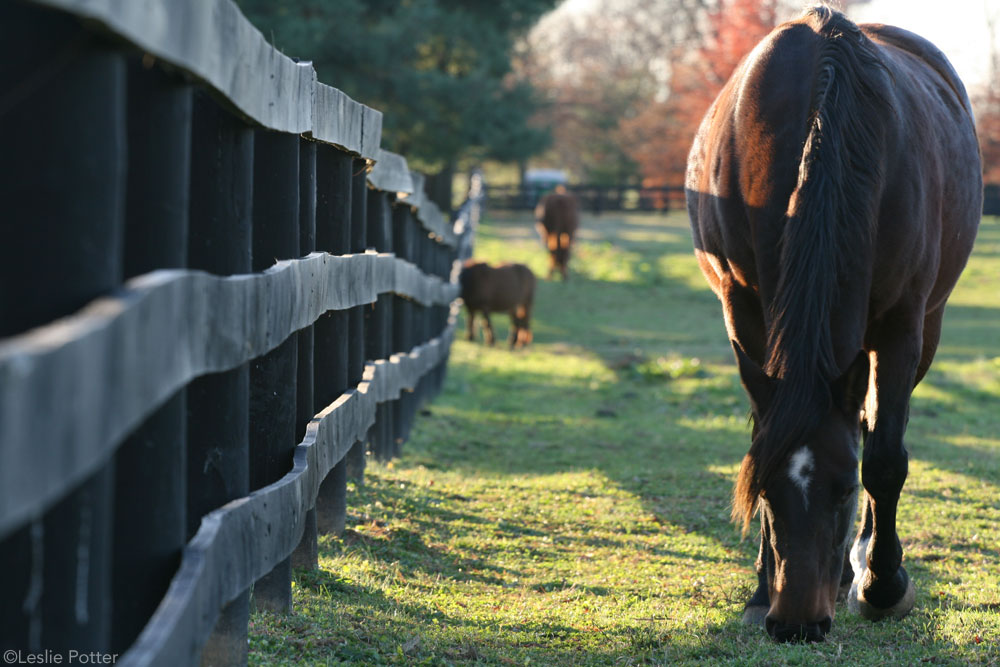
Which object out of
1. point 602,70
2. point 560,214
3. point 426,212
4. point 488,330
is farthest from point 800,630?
point 602,70

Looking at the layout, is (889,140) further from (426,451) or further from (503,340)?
(503,340)

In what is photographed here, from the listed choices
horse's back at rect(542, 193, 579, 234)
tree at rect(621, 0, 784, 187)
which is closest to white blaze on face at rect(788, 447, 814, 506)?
horse's back at rect(542, 193, 579, 234)

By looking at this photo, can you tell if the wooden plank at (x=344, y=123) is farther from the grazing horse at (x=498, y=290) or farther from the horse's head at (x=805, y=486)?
the grazing horse at (x=498, y=290)

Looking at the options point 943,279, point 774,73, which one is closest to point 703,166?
point 774,73

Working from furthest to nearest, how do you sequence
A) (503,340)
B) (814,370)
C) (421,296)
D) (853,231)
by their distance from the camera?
(503,340), (421,296), (853,231), (814,370)

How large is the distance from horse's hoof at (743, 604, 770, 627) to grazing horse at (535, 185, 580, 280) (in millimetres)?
18678

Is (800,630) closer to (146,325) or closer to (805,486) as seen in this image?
(805,486)

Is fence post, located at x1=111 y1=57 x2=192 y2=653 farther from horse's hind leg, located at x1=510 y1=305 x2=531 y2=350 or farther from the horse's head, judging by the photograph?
horse's hind leg, located at x1=510 y1=305 x2=531 y2=350

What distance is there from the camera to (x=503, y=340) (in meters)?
16.2

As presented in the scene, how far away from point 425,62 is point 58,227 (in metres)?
29.4

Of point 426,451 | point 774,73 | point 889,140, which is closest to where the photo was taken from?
point 889,140

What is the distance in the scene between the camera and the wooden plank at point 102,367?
131 cm

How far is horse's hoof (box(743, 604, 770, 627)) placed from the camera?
3.77 m

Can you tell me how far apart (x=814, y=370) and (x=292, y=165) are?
1711 millimetres
